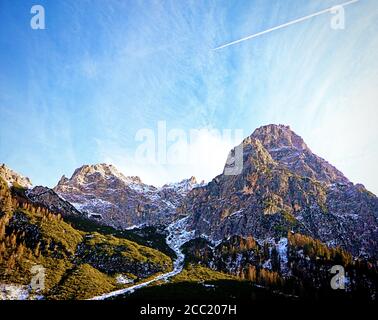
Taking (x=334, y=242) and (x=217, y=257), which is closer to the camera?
(x=217, y=257)

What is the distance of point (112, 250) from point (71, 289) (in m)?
51.6

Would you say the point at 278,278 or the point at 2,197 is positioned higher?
the point at 2,197

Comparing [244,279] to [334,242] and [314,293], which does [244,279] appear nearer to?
[314,293]

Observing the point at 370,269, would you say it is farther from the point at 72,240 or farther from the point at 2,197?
the point at 2,197

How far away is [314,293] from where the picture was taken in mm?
121438

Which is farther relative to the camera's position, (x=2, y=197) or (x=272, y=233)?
(x=272, y=233)

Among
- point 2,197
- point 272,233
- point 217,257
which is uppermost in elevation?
point 2,197

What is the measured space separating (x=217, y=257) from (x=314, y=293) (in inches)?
2436

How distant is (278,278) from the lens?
448 ft

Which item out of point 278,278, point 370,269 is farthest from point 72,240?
point 370,269

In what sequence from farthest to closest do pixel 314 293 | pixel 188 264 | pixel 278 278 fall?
pixel 188 264
pixel 278 278
pixel 314 293
